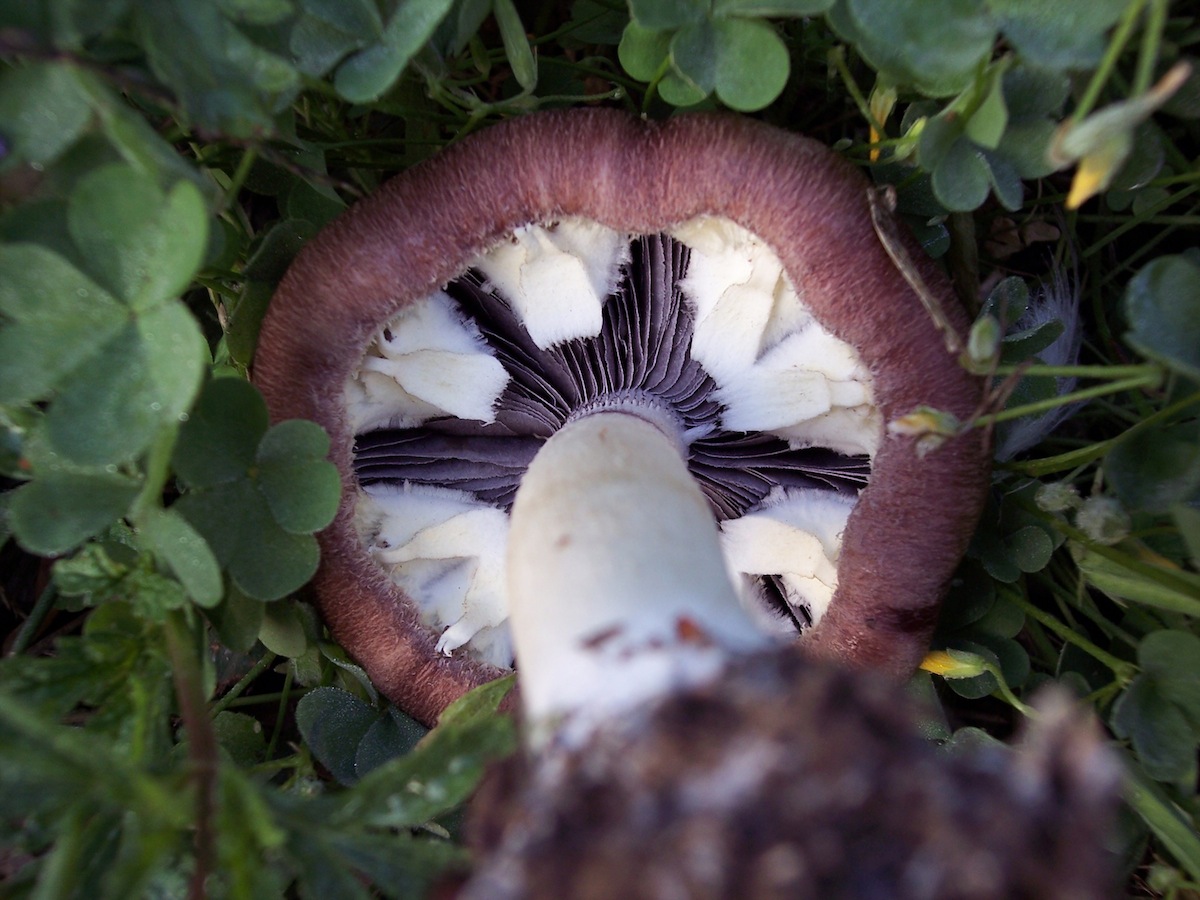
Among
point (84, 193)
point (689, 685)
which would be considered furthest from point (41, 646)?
point (689, 685)

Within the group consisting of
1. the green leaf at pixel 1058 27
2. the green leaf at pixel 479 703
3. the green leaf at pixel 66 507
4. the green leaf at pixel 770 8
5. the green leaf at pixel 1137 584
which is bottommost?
the green leaf at pixel 479 703

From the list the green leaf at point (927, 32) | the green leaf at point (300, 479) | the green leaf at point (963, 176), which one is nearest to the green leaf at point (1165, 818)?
the green leaf at point (963, 176)

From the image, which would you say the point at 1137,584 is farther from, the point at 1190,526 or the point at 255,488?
the point at 255,488

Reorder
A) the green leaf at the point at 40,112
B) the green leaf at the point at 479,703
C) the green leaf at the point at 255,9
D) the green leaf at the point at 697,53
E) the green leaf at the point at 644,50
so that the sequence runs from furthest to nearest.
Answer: the green leaf at the point at 479,703
the green leaf at the point at 644,50
the green leaf at the point at 697,53
the green leaf at the point at 255,9
the green leaf at the point at 40,112

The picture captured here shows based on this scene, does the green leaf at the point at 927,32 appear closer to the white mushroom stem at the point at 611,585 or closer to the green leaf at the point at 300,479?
the white mushroom stem at the point at 611,585

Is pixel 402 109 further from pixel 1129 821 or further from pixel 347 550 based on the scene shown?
pixel 1129 821

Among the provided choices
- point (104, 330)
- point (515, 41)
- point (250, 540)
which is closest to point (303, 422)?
point (250, 540)

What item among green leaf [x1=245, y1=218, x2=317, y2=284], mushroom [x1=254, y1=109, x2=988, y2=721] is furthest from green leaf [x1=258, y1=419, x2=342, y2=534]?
green leaf [x1=245, y1=218, x2=317, y2=284]

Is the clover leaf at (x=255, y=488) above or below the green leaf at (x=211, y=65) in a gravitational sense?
below
